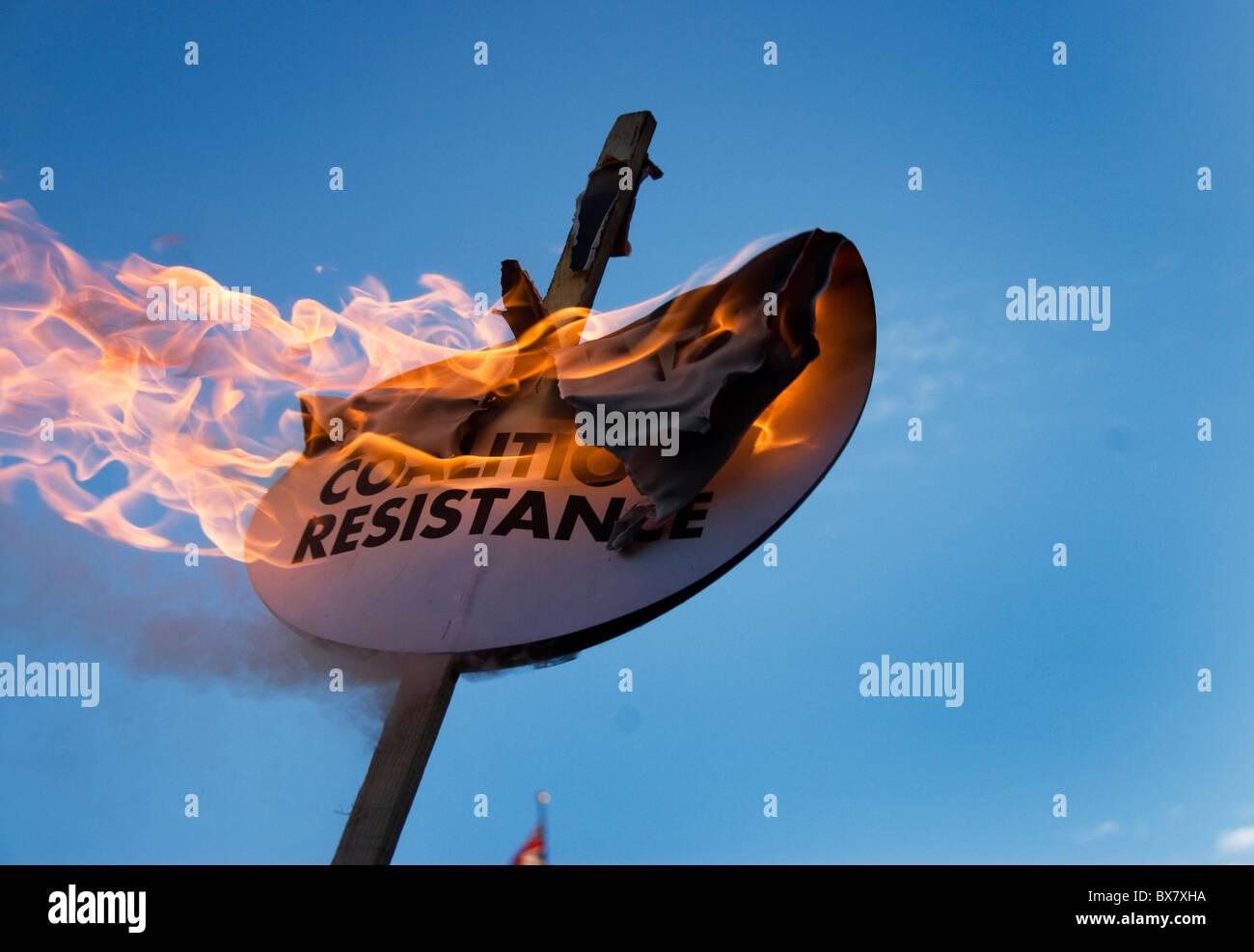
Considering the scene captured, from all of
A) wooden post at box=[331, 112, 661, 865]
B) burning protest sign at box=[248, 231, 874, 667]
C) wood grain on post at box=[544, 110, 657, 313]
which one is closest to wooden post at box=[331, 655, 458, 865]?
wooden post at box=[331, 112, 661, 865]

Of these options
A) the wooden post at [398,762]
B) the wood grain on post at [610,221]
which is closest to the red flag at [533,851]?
the wooden post at [398,762]

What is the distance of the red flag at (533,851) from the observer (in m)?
8.66

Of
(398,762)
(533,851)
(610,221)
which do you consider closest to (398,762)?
(398,762)

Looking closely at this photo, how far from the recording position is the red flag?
866 cm

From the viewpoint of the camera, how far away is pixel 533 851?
8.71m

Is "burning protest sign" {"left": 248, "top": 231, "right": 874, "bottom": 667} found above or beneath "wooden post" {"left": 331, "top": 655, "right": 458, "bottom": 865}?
above

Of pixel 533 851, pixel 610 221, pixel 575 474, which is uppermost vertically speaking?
pixel 610 221

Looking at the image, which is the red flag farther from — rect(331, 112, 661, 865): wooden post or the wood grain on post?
the wood grain on post

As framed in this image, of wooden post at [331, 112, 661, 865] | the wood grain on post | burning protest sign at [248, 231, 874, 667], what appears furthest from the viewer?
the wood grain on post

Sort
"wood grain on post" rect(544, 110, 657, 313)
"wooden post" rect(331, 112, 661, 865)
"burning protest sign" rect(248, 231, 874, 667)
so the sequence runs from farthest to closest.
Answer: "wood grain on post" rect(544, 110, 657, 313) < "burning protest sign" rect(248, 231, 874, 667) < "wooden post" rect(331, 112, 661, 865)

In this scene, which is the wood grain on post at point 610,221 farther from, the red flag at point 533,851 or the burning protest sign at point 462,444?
the red flag at point 533,851

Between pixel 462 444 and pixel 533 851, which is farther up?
pixel 462 444

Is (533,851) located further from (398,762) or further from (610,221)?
(610,221)
